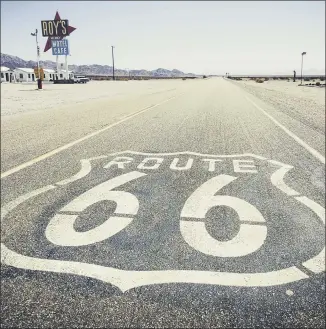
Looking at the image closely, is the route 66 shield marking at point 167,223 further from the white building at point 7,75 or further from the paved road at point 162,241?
the white building at point 7,75

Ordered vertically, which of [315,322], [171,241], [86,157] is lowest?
[315,322]

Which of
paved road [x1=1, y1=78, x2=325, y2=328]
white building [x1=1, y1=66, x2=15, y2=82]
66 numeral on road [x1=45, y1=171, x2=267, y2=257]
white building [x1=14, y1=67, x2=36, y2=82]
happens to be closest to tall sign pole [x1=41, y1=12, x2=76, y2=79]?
white building [x1=1, y1=66, x2=15, y2=82]

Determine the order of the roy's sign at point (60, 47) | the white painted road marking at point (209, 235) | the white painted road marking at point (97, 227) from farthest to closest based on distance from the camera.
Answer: the roy's sign at point (60, 47)
the white painted road marking at point (97, 227)
the white painted road marking at point (209, 235)

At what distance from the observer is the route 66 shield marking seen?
2.51 meters

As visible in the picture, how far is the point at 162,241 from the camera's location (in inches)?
116

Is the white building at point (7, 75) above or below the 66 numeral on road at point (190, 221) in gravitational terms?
above

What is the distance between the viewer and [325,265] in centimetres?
263

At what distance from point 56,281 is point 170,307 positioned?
2.72 ft

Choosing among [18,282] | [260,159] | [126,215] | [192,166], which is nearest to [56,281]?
[18,282]

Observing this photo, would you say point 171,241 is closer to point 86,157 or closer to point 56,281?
point 56,281

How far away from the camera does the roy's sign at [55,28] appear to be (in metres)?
65.0

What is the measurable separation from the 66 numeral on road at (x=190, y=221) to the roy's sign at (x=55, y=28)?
6861 cm

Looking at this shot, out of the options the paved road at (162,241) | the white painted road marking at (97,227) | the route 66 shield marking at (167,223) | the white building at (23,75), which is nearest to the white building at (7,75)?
the white building at (23,75)

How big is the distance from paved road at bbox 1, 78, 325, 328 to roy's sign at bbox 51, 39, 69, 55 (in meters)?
64.5
